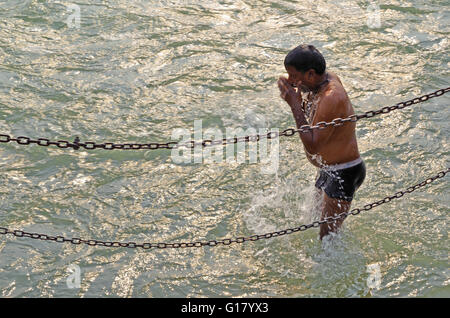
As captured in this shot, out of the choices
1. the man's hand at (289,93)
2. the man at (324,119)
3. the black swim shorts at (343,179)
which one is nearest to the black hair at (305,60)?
the man at (324,119)

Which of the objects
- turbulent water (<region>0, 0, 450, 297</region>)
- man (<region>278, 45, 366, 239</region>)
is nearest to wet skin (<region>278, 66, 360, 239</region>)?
man (<region>278, 45, 366, 239</region>)

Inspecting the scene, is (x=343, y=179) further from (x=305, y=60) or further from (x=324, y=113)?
(x=305, y=60)

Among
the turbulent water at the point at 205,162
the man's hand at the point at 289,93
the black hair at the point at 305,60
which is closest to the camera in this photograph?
the black hair at the point at 305,60

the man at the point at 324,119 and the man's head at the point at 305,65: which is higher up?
the man's head at the point at 305,65

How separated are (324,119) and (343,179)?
59cm

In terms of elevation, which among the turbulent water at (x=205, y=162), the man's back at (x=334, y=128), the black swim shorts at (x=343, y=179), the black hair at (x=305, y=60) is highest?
the black hair at (x=305, y=60)

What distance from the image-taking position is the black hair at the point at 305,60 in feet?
16.9

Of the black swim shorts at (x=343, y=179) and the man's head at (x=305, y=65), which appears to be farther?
the black swim shorts at (x=343, y=179)

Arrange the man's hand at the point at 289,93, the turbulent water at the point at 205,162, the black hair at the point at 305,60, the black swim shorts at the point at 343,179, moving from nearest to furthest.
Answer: the black hair at the point at 305,60 < the man's hand at the point at 289,93 < the black swim shorts at the point at 343,179 < the turbulent water at the point at 205,162

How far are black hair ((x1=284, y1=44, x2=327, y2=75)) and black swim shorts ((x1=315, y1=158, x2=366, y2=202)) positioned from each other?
2.76ft

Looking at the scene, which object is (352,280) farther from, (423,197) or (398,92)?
(398,92)

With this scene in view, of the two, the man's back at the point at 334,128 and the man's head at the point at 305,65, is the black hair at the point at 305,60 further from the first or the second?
the man's back at the point at 334,128

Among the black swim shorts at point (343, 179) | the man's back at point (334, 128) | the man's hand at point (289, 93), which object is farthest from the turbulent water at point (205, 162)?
the man's hand at point (289, 93)

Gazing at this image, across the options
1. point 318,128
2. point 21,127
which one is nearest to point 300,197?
point 318,128
